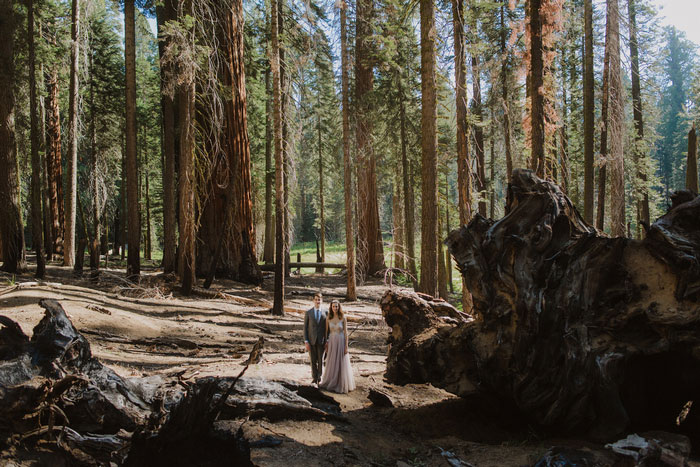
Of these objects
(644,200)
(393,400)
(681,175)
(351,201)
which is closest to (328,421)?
(393,400)

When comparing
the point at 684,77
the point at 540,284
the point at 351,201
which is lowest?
the point at 540,284

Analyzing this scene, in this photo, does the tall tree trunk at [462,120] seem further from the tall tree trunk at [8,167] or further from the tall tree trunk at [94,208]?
the tall tree trunk at [8,167]

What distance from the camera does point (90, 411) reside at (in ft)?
14.8

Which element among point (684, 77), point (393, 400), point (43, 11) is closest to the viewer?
point (393, 400)

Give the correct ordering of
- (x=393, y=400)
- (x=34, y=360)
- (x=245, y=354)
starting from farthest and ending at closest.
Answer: (x=245, y=354)
(x=393, y=400)
(x=34, y=360)

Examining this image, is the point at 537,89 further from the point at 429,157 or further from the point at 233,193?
the point at 233,193

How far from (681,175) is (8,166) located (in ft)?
228

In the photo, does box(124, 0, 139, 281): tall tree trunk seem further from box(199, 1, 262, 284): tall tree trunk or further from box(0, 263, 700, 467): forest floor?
box(199, 1, 262, 284): tall tree trunk

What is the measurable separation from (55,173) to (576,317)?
2812cm

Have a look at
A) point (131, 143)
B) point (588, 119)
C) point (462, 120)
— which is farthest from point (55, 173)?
point (588, 119)

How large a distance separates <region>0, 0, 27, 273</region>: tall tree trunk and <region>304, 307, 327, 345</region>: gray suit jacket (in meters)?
11.2

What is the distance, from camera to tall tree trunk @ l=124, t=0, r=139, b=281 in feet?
47.0

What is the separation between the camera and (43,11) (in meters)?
21.0

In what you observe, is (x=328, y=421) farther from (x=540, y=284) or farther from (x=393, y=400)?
(x=540, y=284)
